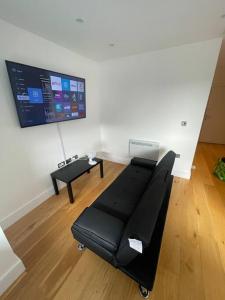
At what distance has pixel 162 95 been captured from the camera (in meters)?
2.43

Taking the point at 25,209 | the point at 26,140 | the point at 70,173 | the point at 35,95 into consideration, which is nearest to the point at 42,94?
the point at 35,95

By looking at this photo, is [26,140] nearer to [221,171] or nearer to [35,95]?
[35,95]

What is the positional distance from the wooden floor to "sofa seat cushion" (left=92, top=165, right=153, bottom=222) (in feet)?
1.58

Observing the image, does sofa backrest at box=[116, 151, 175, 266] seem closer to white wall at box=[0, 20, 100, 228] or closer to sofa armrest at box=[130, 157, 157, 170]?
A: sofa armrest at box=[130, 157, 157, 170]

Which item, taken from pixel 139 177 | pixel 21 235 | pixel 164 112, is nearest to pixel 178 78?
pixel 164 112

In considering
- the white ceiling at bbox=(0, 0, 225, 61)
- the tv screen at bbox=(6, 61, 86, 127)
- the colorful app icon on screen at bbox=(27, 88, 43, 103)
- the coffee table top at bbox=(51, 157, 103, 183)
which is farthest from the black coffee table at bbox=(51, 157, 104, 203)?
the white ceiling at bbox=(0, 0, 225, 61)

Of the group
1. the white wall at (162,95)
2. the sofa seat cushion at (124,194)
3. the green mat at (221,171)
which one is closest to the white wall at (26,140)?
the white wall at (162,95)

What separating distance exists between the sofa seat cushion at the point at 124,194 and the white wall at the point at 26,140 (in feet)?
3.45

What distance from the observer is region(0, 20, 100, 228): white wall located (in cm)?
151

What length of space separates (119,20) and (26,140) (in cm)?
182

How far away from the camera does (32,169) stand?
6.23 ft

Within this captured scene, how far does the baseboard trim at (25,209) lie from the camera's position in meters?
1.68

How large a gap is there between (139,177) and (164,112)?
1.34 meters

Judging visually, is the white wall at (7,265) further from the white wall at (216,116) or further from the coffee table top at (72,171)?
the white wall at (216,116)
